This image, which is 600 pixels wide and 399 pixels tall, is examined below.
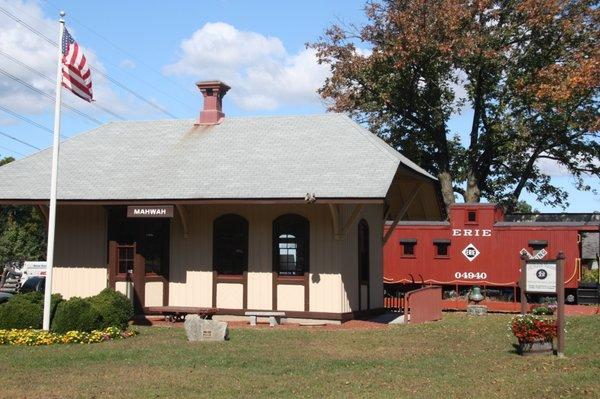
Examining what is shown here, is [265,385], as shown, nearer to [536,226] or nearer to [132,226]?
[132,226]

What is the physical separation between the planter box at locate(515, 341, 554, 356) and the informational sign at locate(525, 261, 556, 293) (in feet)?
3.49

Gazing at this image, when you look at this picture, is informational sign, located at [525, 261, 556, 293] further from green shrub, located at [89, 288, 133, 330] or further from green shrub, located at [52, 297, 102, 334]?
green shrub, located at [52, 297, 102, 334]

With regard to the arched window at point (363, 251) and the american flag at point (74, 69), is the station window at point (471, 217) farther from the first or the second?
the american flag at point (74, 69)

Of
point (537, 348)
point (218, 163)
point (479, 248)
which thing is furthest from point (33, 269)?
point (537, 348)

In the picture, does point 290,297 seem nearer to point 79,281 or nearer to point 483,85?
point 79,281

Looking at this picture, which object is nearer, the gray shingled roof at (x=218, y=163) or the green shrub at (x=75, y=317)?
the green shrub at (x=75, y=317)

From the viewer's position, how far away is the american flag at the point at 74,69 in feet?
54.9

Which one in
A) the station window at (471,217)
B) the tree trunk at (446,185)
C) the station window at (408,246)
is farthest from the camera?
the tree trunk at (446,185)

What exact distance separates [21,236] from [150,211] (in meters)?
44.0

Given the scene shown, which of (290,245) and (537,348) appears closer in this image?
(537,348)

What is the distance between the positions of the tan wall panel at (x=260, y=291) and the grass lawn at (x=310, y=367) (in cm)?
246

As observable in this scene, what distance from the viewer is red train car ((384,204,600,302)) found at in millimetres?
27484

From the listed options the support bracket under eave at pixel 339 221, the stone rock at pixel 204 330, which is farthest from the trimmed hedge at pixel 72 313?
the support bracket under eave at pixel 339 221

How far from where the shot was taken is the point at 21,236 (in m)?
59.6
